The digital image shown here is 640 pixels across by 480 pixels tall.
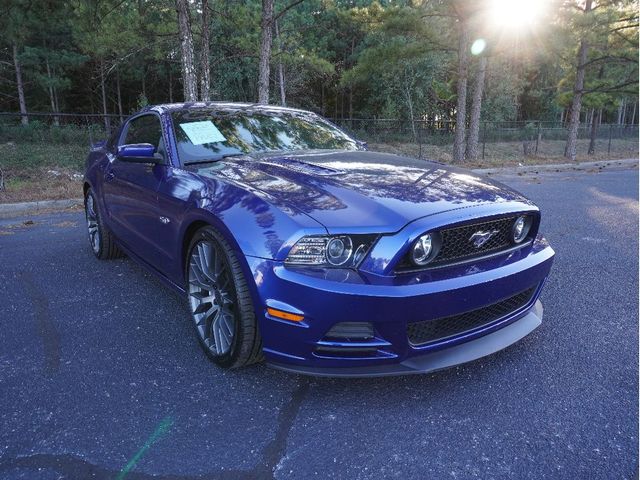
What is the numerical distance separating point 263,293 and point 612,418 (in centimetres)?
167

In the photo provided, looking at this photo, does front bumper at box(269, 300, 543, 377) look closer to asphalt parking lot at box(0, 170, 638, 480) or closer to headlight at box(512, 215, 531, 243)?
asphalt parking lot at box(0, 170, 638, 480)

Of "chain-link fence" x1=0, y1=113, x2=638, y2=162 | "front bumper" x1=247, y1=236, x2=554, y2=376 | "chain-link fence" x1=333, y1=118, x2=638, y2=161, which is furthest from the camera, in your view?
"chain-link fence" x1=333, y1=118, x2=638, y2=161

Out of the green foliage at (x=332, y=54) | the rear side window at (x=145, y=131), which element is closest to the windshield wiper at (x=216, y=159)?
the rear side window at (x=145, y=131)

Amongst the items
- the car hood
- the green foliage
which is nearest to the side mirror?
the car hood

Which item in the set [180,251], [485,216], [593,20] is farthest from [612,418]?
[593,20]

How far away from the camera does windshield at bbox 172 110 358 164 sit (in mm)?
3139

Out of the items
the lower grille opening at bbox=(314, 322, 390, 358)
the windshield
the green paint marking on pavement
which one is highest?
the windshield

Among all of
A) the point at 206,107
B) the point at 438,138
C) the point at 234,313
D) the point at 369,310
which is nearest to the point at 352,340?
the point at 369,310

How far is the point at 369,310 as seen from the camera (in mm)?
1933

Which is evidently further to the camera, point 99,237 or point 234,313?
point 99,237

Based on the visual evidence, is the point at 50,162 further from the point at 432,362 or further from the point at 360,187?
the point at 432,362

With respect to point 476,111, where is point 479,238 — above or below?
below

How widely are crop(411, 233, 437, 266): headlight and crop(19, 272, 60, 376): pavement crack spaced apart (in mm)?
2004

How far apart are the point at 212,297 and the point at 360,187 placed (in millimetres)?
988
